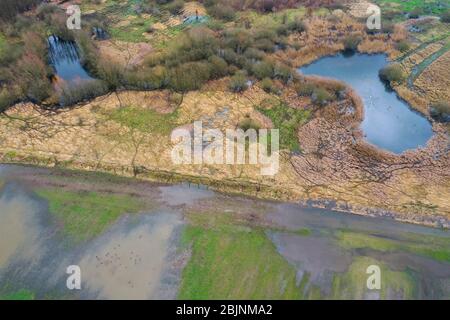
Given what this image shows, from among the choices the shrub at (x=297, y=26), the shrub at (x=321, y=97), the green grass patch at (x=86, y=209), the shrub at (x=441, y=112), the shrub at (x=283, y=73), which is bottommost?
the green grass patch at (x=86, y=209)

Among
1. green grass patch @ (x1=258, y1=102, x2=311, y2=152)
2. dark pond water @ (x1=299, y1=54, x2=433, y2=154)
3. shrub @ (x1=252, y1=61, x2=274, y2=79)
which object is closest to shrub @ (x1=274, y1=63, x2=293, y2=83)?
shrub @ (x1=252, y1=61, x2=274, y2=79)

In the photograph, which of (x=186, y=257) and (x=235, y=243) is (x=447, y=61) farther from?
(x=186, y=257)

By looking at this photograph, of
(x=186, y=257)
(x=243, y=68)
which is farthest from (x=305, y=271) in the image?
(x=243, y=68)

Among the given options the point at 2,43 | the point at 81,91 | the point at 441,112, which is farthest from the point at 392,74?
the point at 2,43

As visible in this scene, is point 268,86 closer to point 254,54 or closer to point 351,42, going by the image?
point 254,54

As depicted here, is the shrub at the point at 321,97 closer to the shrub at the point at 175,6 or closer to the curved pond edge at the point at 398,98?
the curved pond edge at the point at 398,98

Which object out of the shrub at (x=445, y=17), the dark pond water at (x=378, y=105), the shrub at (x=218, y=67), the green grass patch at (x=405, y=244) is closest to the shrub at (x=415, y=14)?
the shrub at (x=445, y=17)
